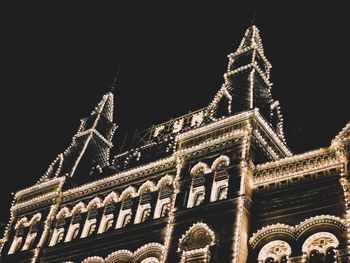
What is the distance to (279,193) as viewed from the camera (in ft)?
78.6

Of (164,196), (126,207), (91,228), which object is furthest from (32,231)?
(164,196)

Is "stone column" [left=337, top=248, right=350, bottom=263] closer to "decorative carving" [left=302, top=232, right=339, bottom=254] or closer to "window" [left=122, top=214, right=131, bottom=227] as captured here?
"decorative carving" [left=302, top=232, right=339, bottom=254]

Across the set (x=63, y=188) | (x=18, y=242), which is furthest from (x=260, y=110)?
(x=18, y=242)

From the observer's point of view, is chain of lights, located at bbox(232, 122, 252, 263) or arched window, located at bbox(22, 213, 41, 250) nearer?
chain of lights, located at bbox(232, 122, 252, 263)

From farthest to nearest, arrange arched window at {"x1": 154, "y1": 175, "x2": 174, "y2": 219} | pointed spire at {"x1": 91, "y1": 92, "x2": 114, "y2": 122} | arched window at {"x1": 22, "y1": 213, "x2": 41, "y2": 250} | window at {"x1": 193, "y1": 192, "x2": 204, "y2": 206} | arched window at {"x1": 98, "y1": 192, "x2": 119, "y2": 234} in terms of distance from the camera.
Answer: pointed spire at {"x1": 91, "y1": 92, "x2": 114, "y2": 122} < arched window at {"x1": 22, "y1": 213, "x2": 41, "y2": 250} < arched window at {"x1": 98, "y1": 192, "x2": 119, "y2": 234} < arched window at {"x1": 154, "y1": 175, "x2": 174, "y2": 219} < window at {"x1": 193, "y1": 192, "x2": 204, "y2": 206}

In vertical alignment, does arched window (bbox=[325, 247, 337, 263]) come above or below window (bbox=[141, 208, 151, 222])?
below

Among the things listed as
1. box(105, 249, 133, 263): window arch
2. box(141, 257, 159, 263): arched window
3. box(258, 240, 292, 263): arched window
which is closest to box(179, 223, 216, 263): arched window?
box(141, 257, 159, 263): arched window

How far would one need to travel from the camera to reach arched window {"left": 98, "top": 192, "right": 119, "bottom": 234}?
29.5 metres

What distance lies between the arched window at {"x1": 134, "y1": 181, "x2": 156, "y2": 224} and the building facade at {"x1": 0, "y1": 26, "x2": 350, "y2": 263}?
0.19 feet

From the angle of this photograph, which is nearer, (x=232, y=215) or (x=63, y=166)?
(x=232, y=215)

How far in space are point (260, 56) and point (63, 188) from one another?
48.6ft

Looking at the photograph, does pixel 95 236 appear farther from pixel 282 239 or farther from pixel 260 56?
pixel 260 56

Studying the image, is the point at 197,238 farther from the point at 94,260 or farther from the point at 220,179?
the point at 94,260

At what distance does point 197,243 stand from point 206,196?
252cm
